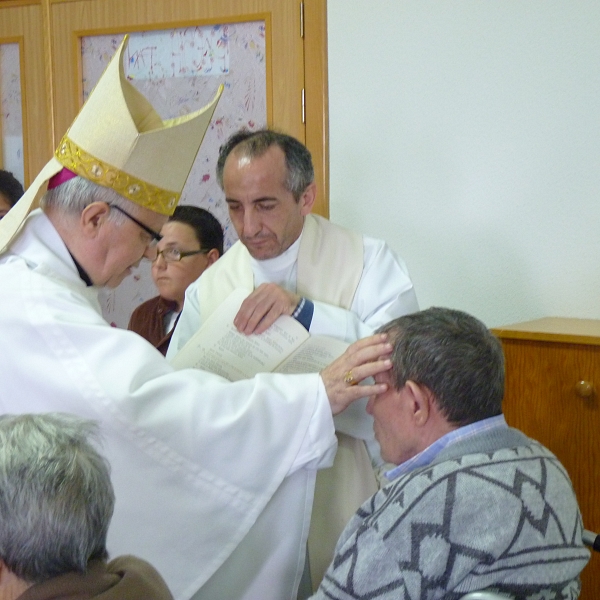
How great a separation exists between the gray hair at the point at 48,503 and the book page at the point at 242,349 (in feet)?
2.84

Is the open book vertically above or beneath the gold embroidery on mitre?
beneath

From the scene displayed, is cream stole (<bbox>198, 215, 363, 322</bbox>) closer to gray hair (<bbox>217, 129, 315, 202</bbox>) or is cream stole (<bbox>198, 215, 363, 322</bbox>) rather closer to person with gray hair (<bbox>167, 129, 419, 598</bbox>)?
person with gray hair (<bbox>167, 129, 419, 598</bbox>)

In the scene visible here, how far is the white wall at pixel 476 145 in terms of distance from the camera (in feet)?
9.53

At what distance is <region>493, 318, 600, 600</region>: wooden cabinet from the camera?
7.75 ft

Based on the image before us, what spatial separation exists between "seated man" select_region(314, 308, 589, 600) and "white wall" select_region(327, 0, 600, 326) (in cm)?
157

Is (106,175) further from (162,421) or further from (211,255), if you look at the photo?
(211,255)

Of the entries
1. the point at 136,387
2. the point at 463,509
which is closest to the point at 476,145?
the point at 136,387

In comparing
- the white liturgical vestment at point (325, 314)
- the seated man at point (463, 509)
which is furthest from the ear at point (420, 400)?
the white liturgical vestment at point (325, 314)

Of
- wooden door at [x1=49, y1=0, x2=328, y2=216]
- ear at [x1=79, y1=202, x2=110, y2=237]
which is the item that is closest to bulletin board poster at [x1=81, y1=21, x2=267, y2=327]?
wooden door at [x1=49, y1=0, x2=328, y2=216]

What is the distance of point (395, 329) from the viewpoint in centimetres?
160

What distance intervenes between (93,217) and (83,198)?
2.0 inches

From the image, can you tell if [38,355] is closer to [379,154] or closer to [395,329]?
[395,329]

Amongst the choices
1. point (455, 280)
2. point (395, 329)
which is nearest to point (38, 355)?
point (395, 329)

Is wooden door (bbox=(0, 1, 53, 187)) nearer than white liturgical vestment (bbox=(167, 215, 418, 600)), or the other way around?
white liturgical vestment (bbox=(167, 215, 418, 600))
